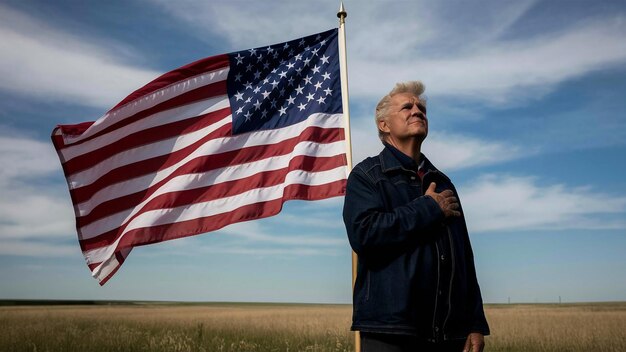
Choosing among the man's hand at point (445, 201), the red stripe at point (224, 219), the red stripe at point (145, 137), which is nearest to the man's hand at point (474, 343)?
the man's hand at point (445, 201)

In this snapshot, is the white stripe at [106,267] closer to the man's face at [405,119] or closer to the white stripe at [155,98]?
the white stripe at [155,98]

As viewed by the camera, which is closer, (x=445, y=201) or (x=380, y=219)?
(x=380, y=219)

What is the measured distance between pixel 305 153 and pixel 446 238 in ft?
10.8

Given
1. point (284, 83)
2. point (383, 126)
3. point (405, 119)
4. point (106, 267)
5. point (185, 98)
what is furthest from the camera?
point (185, 98)

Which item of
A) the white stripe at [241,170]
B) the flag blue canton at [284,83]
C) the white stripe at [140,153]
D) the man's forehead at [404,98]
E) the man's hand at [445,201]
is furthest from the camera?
the white stripe at [140,153]

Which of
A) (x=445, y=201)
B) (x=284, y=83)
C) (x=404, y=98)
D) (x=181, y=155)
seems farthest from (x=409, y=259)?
(x=181, y=155)

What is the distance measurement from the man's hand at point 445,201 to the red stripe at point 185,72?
448 centimetres

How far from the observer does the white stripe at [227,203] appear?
6594 mm

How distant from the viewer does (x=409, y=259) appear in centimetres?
339

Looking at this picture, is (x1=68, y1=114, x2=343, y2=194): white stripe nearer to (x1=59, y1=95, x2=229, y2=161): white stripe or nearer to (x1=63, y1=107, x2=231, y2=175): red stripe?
(x1=63, y1=107, x2=231, y2=175): red stripe

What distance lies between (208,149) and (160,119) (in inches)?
34.1

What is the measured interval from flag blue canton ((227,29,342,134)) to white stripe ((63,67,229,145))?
219 mm

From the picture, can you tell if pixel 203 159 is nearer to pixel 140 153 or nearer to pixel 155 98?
pixel 140 153

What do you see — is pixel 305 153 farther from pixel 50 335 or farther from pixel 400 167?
pixel 50 335
